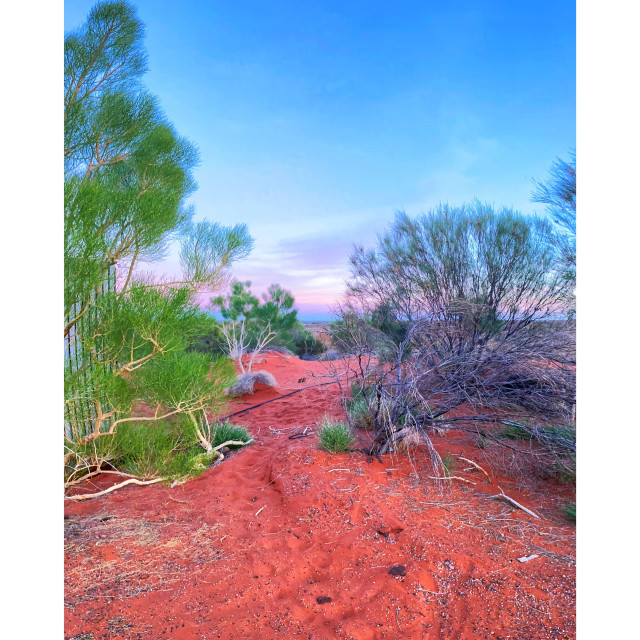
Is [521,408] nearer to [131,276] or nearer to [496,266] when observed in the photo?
[496,266]

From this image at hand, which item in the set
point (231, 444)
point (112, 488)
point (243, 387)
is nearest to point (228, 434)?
point (231, 444)

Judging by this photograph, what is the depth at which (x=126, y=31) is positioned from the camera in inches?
149

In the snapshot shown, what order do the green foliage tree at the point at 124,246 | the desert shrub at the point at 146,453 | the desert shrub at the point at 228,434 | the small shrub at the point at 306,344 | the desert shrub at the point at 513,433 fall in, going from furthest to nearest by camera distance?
the small shrub at the point at 306,344
the desert shrub at the point at 228,434
the desert shrub at the point at 146,453
the desert shrub at the point at 513,433
the green foliage tree at the point at 124,246

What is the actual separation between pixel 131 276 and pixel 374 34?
293cm

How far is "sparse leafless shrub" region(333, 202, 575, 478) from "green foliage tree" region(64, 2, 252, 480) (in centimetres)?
142

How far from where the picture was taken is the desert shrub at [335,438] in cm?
371

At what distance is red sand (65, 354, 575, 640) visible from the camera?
1763 mm

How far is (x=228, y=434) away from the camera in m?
4.54

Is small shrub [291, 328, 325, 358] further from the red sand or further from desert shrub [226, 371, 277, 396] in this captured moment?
the red sand

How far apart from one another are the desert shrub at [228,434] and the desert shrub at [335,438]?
116 cm

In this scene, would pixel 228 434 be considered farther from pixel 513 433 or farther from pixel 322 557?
pixel 513 433

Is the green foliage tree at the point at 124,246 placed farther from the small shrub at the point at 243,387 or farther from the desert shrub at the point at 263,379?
the desert shrub at the point at 263,379

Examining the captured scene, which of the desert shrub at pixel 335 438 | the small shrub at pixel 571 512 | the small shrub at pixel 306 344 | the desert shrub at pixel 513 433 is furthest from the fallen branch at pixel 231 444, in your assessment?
the small shrub at pixel 306 344
